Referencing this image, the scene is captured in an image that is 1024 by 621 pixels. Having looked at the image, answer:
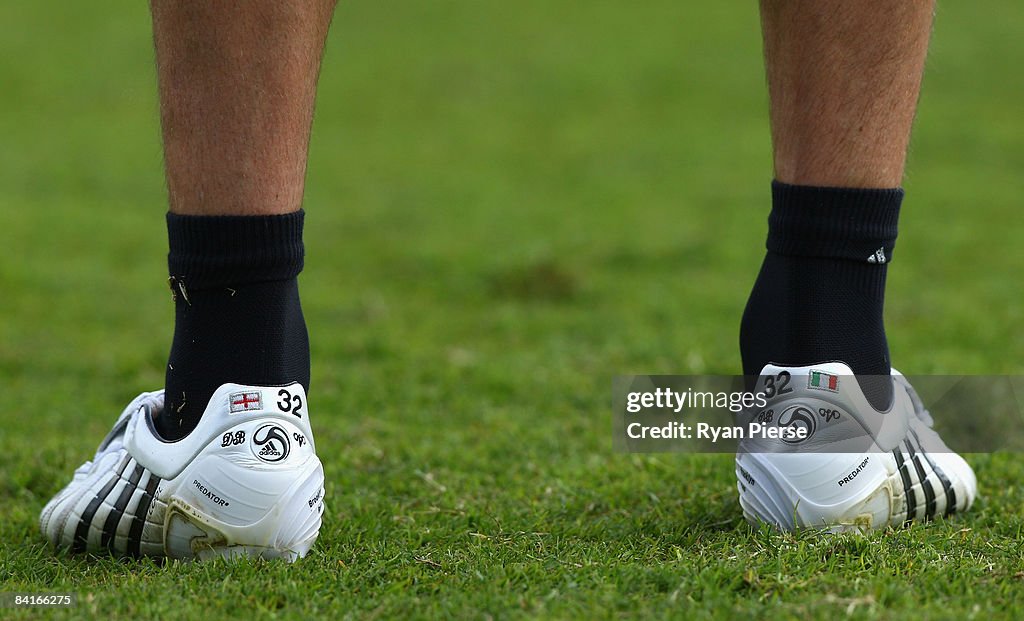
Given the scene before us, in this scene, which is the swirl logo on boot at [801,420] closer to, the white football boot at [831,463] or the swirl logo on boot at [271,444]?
the white football boot at [831,463]

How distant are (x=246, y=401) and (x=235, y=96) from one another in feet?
1.50

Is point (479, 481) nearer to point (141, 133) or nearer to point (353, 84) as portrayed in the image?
point (141, 133)

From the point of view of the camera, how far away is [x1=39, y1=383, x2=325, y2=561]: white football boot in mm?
1688

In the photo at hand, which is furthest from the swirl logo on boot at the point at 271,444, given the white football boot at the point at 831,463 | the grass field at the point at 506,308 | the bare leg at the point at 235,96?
the white football boot at the point at 831,463

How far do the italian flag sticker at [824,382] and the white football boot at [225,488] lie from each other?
2.64ft

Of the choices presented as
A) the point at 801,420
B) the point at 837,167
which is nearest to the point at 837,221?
the point at 837,167

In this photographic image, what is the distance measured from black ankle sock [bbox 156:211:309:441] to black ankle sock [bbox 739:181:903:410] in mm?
794

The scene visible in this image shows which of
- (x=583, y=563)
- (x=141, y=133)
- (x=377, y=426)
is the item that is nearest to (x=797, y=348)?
(x=583, y=563)

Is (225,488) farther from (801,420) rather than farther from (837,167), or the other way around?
(837,167)

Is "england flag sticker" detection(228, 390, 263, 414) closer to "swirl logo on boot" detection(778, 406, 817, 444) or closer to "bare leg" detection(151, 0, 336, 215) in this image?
"bare leg" detection(151, 0, 336, 215)

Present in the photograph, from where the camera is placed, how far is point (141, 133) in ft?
29.3

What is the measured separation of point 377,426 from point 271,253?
3.95ft

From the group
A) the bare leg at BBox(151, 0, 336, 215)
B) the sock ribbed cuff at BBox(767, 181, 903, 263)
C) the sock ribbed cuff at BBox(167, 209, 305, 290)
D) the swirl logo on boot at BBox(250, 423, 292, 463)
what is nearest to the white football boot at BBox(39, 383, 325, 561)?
the swirl logo on boot at BBox(250, 423, 292, 463)

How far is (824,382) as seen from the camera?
182cm
